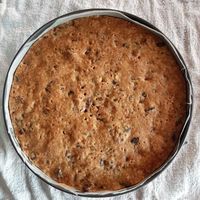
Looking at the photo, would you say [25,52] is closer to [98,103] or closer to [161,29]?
[98,103]

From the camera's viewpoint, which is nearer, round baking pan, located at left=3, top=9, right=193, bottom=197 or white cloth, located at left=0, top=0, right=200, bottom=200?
round baking pan, located at left=3, top=9, right=193, bottom=197

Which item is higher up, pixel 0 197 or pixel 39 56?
pixel 39 56

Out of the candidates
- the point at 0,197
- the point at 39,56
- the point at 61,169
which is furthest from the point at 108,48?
the point at 0,197

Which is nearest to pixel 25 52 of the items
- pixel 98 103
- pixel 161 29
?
pixel 98 103

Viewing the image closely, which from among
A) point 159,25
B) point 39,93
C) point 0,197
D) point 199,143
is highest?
point 159,25

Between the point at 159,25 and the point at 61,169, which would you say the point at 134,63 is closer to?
the point at 159,25
